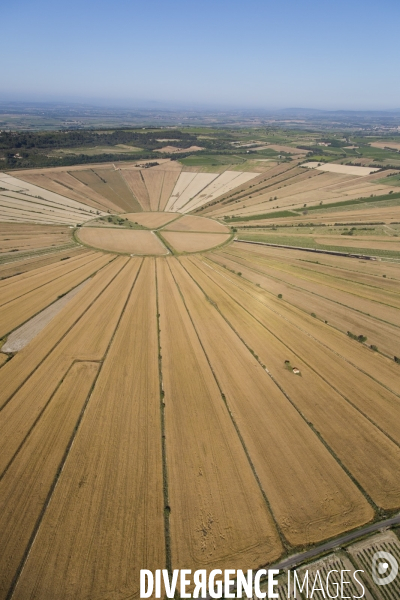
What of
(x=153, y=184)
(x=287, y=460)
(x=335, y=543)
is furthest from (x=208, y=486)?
(x=153, y=184)

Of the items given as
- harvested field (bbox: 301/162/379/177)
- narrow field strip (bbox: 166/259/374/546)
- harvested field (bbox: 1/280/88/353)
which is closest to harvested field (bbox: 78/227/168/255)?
harvested field (bbox: 1/280/88/353)

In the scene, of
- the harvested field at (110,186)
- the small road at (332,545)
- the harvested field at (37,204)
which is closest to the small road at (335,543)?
the small road at (332,545)

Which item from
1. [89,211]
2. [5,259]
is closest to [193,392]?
[5,259]

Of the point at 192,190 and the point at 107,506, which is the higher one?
the point at 192,190

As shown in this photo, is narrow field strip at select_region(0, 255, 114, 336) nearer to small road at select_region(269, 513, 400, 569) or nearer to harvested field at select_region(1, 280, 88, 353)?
harvested field at select_region(1, 280, 88, 353)

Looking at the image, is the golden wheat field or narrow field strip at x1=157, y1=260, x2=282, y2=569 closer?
narrow field strip at x1=157, y1=260, x2=282, y2=569

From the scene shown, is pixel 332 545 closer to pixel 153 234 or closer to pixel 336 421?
pixel 336 421
